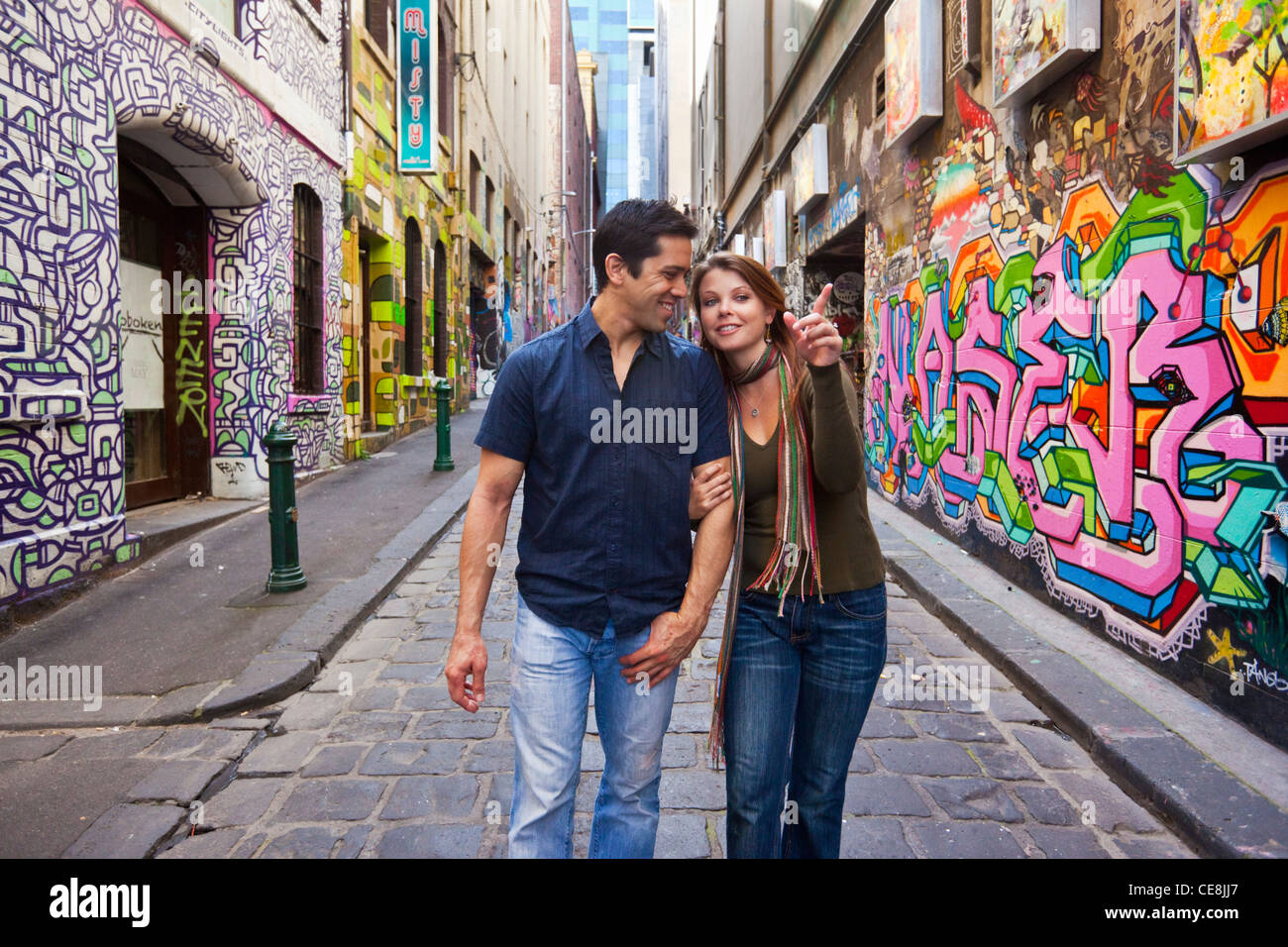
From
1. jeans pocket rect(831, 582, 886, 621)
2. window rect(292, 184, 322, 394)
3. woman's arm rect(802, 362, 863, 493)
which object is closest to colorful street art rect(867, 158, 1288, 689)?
jeans pocket rect(831, 582, 886, 621)

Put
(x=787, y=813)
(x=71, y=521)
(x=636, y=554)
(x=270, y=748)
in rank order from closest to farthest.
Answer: (x=636, y=554), (x=787, y=813), (x=270, y=748), (x=71, y=521)

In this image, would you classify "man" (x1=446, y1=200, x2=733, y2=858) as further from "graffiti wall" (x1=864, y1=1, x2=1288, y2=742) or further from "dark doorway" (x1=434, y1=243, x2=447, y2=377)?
"dark doorway" (x1=434, y1=243, x2=447, y2=377)

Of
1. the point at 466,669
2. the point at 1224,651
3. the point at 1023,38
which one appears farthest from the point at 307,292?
the point at 1224,651

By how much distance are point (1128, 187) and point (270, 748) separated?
511 cm

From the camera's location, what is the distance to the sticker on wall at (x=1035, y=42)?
5.00 meters

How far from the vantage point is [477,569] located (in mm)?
2104

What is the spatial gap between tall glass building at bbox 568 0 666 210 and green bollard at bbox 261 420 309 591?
74.3 meters

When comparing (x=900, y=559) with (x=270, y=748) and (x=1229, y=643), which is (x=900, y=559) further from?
(x=270, y=748)

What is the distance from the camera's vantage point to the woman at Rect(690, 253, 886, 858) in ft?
6.84

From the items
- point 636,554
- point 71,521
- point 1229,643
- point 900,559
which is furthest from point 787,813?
point 71,521

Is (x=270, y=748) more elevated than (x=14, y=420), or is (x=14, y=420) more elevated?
(x=14, y=420)

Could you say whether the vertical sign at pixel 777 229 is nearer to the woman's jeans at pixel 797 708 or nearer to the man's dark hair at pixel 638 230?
the man's dark hair at pixel 638 230

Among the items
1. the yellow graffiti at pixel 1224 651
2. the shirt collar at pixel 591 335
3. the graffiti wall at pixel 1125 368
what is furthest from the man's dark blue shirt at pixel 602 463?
the yellow graffiti at pixel 1224 651

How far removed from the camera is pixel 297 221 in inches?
399
